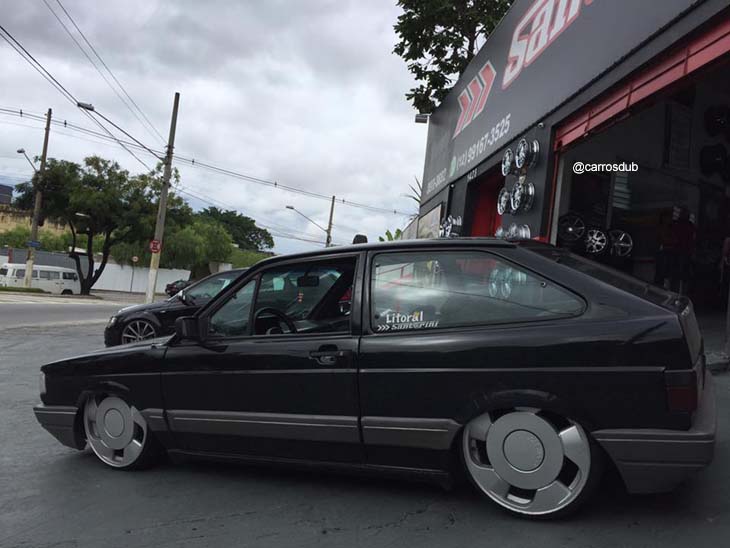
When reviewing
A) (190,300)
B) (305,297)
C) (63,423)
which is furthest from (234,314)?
(190,300)

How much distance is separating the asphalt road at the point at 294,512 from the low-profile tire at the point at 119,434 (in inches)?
3.3

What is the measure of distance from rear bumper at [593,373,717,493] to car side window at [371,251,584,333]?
0.60m

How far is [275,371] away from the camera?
129 inches

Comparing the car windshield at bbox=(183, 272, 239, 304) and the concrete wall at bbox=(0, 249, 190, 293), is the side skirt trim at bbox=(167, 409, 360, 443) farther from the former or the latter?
the concrete wall at bbox=(0, 249, 190, 293)

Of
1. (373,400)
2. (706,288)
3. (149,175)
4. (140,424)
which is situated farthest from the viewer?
(149,175)

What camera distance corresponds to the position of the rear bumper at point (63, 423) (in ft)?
12.6

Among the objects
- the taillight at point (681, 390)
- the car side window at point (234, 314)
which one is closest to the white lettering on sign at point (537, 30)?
the car side window at point (234, 314)

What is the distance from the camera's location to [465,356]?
289 centimetres

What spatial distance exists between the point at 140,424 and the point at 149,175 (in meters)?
32.6

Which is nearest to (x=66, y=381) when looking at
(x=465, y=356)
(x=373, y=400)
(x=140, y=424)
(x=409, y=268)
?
(x=140, y=424)

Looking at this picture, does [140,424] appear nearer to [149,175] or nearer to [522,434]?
[522,434]

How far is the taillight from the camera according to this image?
8.38ft

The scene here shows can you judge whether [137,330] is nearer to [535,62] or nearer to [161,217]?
[535,62]

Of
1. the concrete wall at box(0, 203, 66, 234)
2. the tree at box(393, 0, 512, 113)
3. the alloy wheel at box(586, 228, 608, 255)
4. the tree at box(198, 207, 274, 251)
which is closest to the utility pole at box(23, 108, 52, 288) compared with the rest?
the tree at box(393, 0, 512, 113)
